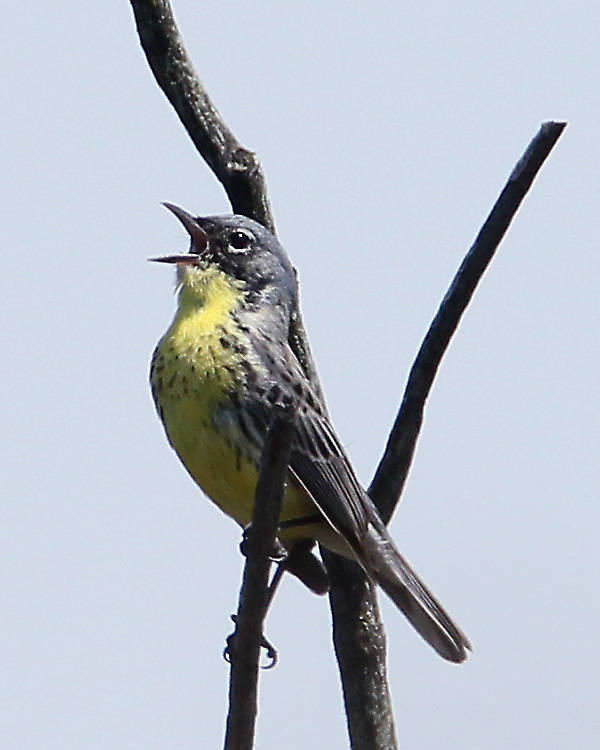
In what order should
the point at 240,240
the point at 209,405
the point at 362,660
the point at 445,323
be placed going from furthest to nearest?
the point at 240,240 → the point at 209,405 → the point at 362,660 → the point at 445,323

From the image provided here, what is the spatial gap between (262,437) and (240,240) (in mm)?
1220

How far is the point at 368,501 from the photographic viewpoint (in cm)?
530

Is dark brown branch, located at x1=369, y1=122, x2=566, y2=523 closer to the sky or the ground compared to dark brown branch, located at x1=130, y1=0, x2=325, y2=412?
closer to the ground

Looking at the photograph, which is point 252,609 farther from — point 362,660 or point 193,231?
point 193,231

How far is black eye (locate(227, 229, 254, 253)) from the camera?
642 centimetres

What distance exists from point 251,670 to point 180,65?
2.93 metres

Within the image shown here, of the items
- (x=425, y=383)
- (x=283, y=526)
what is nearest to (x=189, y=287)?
(x=283, y=526)

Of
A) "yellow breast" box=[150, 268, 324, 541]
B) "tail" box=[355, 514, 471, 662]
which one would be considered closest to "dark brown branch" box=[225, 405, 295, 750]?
"yellow breast" box=[150, 268, 324, 541]

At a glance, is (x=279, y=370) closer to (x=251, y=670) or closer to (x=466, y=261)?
(x=466, y=261)

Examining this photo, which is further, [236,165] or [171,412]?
[171,412]

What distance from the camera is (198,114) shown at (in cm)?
565

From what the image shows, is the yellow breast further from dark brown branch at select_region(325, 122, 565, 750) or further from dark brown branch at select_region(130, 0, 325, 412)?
dark brown branch at select_region(325, 122, 565, 750)

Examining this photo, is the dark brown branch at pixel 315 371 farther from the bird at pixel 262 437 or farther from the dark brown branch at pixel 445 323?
the bird at pixel 262 437

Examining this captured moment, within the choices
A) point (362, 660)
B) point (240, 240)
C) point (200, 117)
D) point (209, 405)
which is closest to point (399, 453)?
point (362, 660)
